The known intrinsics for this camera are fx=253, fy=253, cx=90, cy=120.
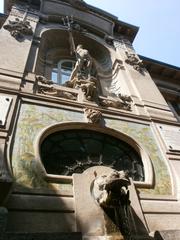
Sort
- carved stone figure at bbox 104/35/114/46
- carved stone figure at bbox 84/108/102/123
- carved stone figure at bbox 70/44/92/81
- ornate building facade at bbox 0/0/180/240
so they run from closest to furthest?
ornate building facade at bbox 0/0/180/240 < carved stone figure at bbox 84/108/102/123 < carved stone figure at bbox 70/44/92/81 < carved stone figure at bbox 104/35/114/46

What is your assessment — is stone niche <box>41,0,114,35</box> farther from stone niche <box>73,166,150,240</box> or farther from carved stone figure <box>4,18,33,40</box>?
stone niche <box>73,166,150,240</box>

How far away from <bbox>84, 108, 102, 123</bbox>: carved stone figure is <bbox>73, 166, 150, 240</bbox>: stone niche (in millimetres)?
1896

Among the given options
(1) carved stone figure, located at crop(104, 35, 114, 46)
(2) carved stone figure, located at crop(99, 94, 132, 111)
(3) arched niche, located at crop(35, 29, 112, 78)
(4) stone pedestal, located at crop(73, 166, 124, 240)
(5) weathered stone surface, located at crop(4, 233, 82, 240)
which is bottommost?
(5) weathered stone surface, located at crop(4, 233, 82, 240)

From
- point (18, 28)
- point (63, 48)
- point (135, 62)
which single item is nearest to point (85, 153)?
point (18, 28)

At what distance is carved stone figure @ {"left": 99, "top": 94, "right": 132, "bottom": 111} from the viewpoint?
314 inches

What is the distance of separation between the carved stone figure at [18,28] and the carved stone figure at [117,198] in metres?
7.16

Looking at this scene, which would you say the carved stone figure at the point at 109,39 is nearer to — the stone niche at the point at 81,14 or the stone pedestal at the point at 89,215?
the stone niche at the point at 81,14

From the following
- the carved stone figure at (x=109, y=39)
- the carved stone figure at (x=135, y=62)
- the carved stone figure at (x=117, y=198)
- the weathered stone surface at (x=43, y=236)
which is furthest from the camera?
the carved stone figure at (x=109, y=39)

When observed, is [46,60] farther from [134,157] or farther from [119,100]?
[134,157]

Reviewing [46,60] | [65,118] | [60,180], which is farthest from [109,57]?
[60,180]

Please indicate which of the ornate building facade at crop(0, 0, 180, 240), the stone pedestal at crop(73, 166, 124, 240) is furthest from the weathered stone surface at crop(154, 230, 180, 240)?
the stone pedestal at crop(73, 166, 124, 240)

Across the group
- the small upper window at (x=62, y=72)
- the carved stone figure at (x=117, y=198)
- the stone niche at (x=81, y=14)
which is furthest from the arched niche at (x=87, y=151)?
the stone niche at (x=81, y=14)

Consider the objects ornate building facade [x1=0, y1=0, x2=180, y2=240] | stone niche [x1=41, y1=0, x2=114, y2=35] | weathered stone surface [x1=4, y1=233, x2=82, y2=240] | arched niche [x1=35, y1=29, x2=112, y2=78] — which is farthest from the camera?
stone niche [x1=41, y1=0, x2=114, y2=35]

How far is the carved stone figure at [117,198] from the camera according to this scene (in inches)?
159
